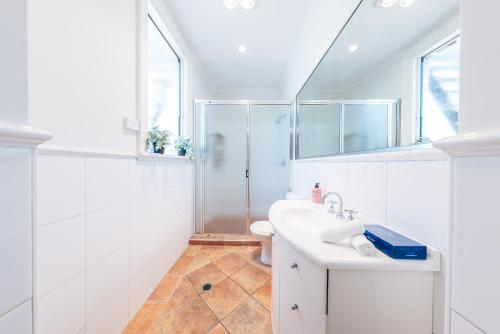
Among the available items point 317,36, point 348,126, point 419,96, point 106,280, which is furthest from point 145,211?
point 317,36

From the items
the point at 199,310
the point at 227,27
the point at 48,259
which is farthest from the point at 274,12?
the point at 199,310

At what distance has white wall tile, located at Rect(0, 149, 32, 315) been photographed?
0.30 meters

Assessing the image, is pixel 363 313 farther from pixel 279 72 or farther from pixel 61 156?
pixel 279 72

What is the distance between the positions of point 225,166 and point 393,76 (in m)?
2.11

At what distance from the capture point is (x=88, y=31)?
2.94 feet

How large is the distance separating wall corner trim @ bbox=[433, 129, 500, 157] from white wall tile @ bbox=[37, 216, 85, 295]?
120 cm

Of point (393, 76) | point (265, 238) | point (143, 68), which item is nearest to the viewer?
point (393, 76)

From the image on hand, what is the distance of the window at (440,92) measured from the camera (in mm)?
530

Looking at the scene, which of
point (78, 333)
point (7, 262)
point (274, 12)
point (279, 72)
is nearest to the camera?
point (7, 262)

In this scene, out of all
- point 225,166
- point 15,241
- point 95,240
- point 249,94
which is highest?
point 249,94

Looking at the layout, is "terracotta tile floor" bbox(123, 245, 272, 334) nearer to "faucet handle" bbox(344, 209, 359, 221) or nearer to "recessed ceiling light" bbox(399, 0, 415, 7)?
"faucet handle" bbox(344, 209, 359, 221)

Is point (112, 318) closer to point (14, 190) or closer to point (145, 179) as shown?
point (145, 179)

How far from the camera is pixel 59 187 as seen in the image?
2.54ft

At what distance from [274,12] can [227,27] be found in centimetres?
51
